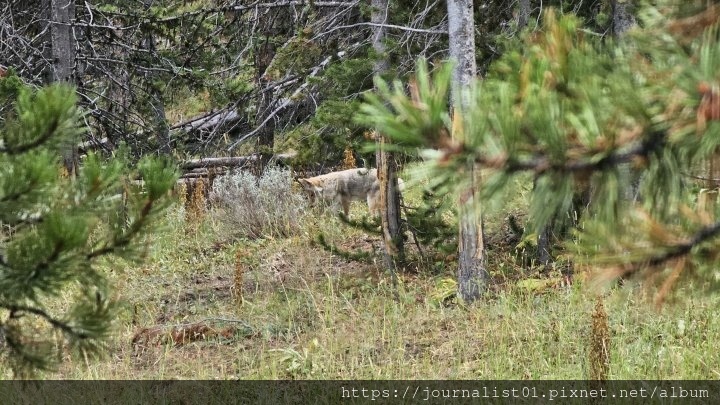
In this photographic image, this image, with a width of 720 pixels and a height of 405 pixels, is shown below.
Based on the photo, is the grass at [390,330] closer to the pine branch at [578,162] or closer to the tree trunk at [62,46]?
the pine branch at [578,162]

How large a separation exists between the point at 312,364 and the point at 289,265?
3782 mm

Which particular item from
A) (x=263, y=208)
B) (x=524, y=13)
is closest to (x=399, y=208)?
(x=524, y=13)

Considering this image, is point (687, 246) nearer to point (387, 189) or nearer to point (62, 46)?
point (387, 189)

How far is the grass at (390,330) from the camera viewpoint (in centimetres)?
554

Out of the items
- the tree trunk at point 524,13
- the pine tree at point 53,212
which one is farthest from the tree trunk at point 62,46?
the pine tree at point 53,212

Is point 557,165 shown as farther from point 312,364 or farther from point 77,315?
point 312,364

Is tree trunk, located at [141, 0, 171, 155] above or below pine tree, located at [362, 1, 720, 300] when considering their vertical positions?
above

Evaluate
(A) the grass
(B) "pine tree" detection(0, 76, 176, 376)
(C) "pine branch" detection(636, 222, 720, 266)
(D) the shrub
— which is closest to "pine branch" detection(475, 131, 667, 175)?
(C) "pine branch" detection(636, 222, 720, 266)

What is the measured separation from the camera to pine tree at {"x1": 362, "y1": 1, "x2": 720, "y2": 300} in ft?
5.45

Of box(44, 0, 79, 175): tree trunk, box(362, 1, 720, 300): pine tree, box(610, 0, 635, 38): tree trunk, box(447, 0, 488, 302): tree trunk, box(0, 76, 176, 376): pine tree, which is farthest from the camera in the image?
box(44, 0, 79, 175): tree trunk

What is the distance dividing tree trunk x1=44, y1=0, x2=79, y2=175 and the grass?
3.57 meters

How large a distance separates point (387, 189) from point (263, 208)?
3.87 meters

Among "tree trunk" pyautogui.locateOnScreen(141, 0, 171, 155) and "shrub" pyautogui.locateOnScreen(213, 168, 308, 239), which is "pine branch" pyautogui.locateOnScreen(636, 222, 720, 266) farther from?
"tree trunk" pyautogui.locateOnScreen(141, 0, 171, 155)

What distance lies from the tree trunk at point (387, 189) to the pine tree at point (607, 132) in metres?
5.82
